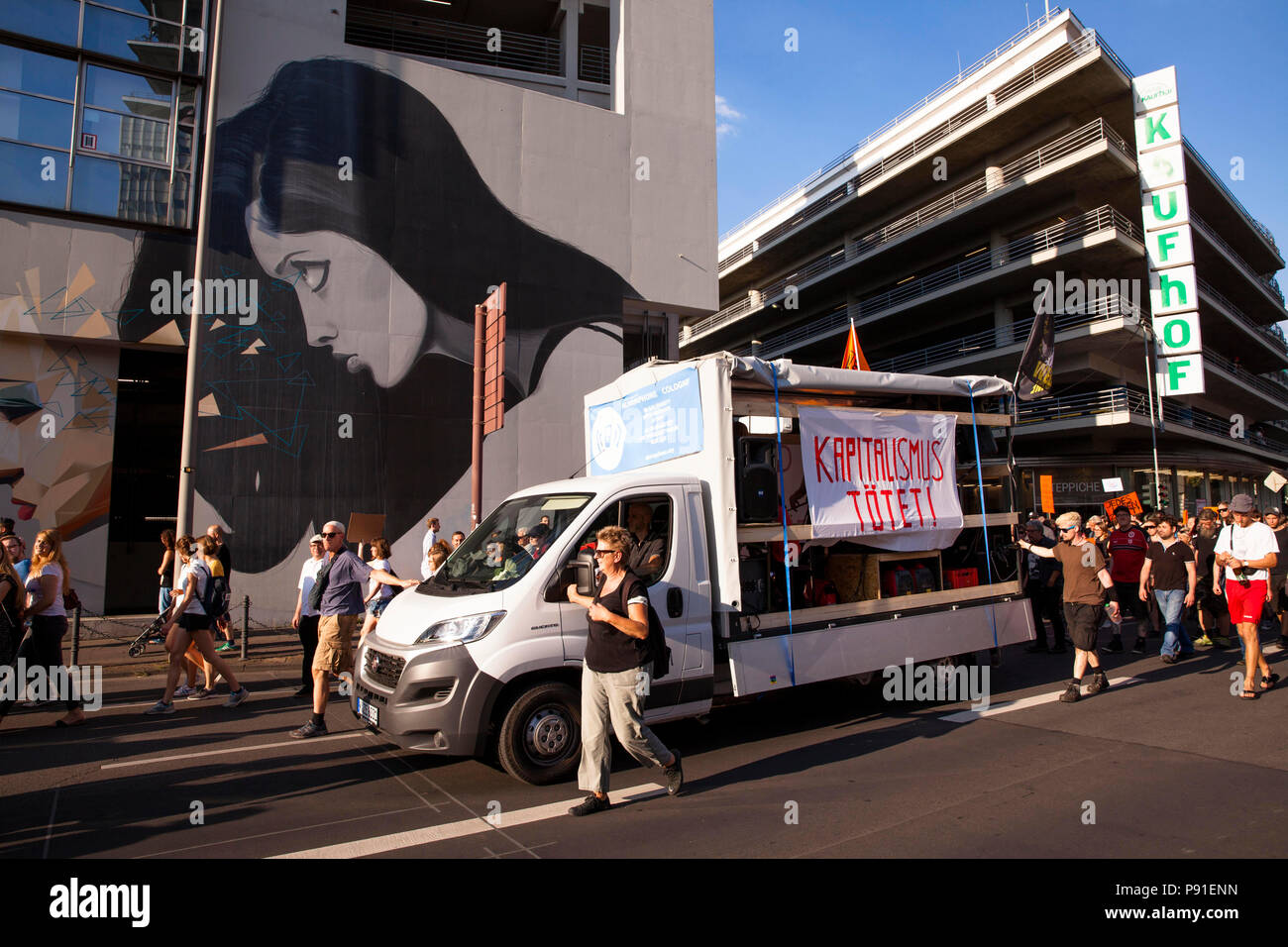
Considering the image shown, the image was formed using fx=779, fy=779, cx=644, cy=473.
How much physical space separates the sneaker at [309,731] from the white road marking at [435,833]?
111 inches

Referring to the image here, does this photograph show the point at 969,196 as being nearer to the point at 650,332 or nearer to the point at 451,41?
the point at 650,332

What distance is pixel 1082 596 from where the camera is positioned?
780cm

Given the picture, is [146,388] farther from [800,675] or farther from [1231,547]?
[1231,547]

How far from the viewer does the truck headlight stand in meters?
5.33

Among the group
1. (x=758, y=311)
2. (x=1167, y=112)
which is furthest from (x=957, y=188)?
(x=758, y=311)

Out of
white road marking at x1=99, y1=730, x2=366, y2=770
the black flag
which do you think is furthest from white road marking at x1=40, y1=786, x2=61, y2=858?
the black flag

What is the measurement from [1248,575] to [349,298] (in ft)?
50.1

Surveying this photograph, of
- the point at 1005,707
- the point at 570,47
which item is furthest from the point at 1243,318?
the point at 1005,707

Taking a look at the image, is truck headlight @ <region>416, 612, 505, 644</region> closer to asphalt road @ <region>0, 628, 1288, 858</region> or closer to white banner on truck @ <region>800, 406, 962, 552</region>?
asphalt road @ <region>0, 628, 1288, 858</region>

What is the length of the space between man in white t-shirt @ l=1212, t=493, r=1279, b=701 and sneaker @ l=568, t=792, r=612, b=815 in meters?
6.72

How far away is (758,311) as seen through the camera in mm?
47875

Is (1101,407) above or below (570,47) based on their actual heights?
below

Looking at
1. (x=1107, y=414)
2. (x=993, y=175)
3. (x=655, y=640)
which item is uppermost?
(x=993, y=175)

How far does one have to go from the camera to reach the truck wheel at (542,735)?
5324 mm
